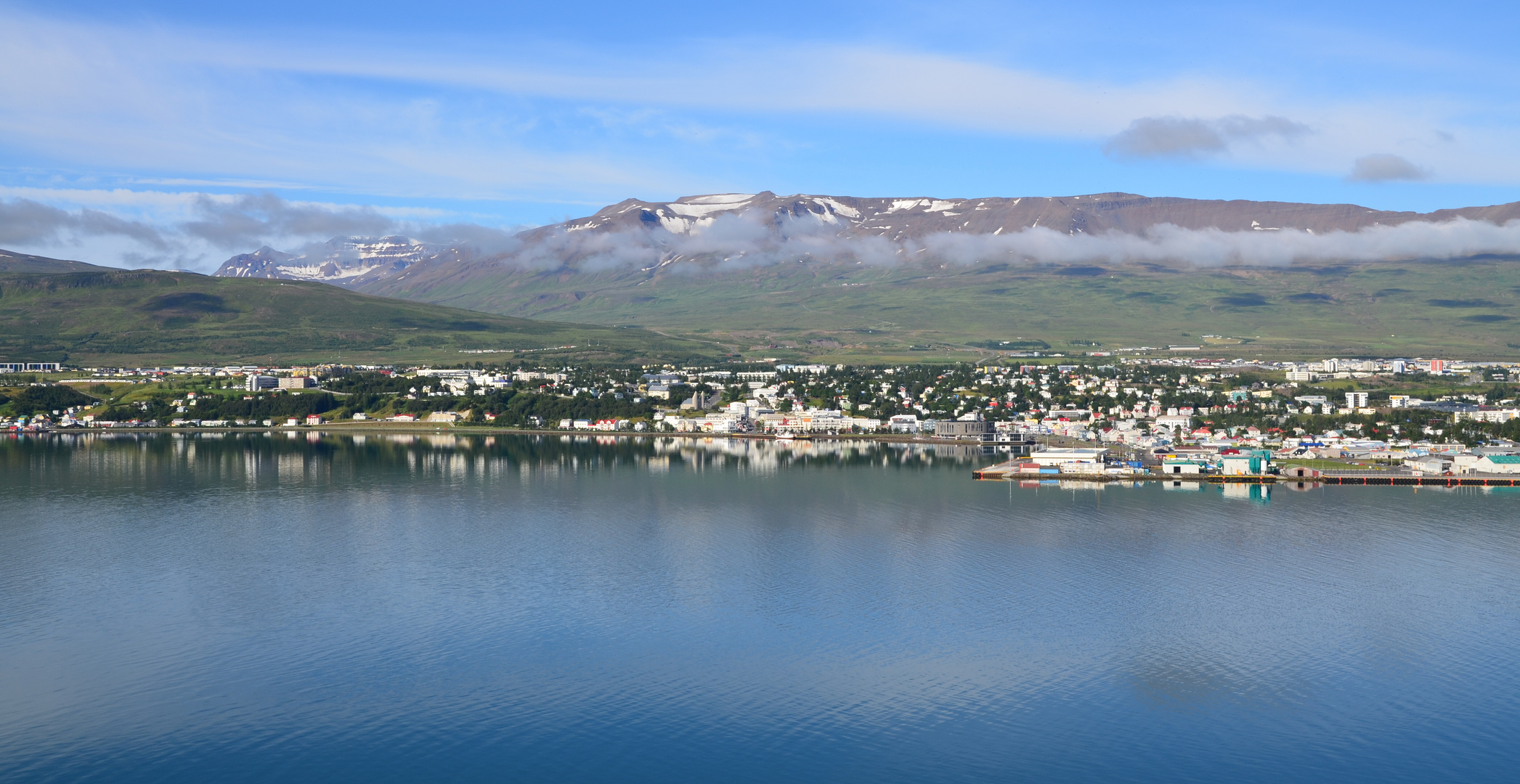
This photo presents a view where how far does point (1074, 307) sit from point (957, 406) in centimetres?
7277

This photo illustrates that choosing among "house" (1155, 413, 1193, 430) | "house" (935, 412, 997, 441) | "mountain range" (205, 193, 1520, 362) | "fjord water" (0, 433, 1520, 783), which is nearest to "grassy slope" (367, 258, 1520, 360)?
"mountain range" (205, 193, 1520, 362)

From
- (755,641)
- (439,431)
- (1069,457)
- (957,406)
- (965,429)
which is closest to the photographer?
(755,641)

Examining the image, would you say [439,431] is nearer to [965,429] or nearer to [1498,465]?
[965,429]

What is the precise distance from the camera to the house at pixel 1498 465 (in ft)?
108

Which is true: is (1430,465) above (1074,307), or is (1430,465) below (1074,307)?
below

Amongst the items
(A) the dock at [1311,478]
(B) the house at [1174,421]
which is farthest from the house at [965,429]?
(A) the dock at [1311,478]

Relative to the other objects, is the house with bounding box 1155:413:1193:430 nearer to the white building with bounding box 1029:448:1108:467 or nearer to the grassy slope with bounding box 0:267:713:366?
the white building with bounding box 1029:448:1108:467

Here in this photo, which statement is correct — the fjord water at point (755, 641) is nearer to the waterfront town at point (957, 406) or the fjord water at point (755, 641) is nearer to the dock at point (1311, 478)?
the dock at point (1311, 478)

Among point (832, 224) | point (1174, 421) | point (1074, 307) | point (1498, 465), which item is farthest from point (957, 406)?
point (832, 224)

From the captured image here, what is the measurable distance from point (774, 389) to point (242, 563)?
138 ft

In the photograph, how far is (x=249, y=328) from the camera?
97.5m

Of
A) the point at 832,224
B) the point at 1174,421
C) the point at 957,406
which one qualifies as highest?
the point at 832,224

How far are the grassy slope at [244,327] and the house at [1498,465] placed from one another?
59.4 metres

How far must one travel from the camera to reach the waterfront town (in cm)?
3797
